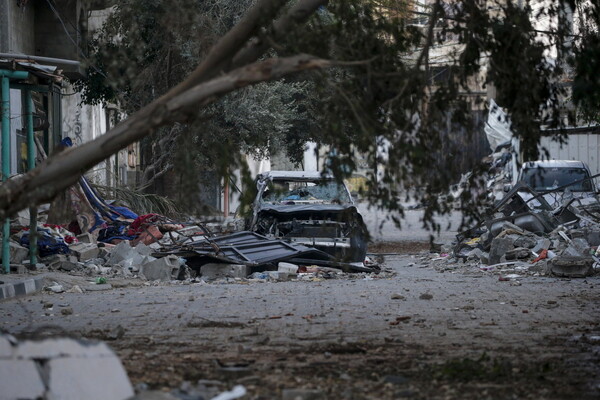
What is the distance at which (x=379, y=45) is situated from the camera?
8.35m

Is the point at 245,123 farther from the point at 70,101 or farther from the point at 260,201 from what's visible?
the point at 260,201

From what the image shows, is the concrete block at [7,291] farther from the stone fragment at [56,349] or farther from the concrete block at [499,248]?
the concrete block at [499,248]

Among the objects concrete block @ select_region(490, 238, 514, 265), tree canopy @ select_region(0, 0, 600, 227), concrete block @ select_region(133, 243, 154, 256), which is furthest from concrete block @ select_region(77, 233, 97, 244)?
tree canopy @ select_region(0, 0, 600, 227)

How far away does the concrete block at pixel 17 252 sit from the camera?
1661 centimetres

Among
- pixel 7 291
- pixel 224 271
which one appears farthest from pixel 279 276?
pixel 7 291

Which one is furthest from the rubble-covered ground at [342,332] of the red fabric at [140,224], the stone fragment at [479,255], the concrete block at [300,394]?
the red fabric at [140,224]

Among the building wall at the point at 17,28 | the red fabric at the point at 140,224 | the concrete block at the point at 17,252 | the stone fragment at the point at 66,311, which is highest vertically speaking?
the building wall at the point at 17,28

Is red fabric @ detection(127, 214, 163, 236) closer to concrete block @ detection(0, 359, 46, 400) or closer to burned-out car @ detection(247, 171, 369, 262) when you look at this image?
burned-out car @ detection(247, 171, 369, 262)

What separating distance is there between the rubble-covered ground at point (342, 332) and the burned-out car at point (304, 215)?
227cm

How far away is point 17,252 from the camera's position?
16.7m

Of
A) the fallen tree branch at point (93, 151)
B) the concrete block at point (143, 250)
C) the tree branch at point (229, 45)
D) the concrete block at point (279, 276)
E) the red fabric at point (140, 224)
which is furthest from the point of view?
the red fabric at point (140, 224)

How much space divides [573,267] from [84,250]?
8513mm

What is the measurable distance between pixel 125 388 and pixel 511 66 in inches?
172

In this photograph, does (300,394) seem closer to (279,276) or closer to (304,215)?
(279,276)
